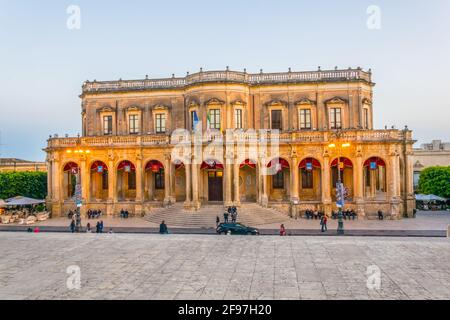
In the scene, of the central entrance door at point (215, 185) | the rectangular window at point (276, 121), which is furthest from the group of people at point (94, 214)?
the rectangular window at point (276, 121)

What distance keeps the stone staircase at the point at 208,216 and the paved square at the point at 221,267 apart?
41.2 ft

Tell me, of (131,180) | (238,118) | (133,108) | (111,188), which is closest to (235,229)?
(238,118)

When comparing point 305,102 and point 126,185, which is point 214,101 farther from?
point 126,185

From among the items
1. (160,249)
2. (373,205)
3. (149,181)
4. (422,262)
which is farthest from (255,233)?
(149,181)

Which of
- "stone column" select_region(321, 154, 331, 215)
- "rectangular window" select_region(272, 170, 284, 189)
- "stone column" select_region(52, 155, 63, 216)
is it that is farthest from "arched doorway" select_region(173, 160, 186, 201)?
"stone column" select_region(321, 154, 331, 215)

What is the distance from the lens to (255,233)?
Result: 27891 millimetres

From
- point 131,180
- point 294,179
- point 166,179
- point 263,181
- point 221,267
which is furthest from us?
point 131,180

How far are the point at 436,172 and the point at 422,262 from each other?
40.4 metres

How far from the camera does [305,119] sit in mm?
42875

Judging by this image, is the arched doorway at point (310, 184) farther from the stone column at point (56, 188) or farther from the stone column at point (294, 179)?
the stone column at point (56, 188)

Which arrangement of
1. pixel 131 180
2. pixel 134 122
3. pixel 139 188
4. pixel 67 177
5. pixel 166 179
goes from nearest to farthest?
pixel 166 179 → pixel 139 188 → pixel 131 180 → pixel 67 177 → pixel 134 122

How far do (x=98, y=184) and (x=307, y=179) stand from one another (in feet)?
77.7

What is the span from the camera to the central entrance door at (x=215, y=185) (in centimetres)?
4156

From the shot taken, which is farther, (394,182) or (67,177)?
(67,177)
